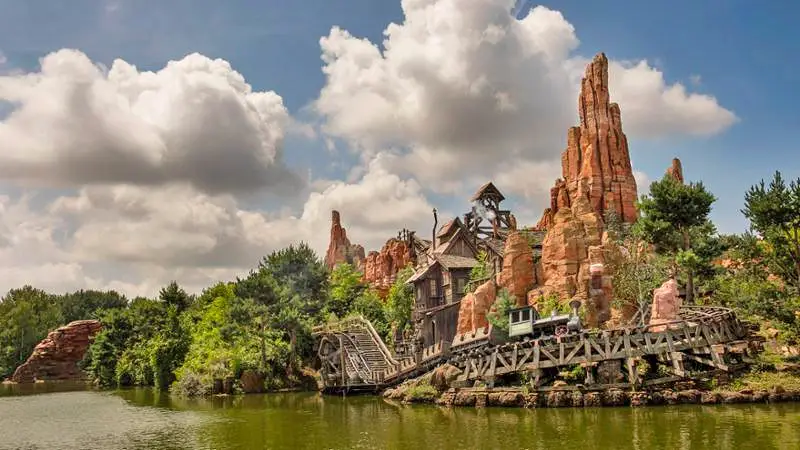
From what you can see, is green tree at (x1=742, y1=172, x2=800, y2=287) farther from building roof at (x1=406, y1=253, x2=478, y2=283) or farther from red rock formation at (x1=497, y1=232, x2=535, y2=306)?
building roof at (x1=406, y1=253, x2=478, y2=283)

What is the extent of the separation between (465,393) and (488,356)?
2684 mm

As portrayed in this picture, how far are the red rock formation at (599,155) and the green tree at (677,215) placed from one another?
3041cm

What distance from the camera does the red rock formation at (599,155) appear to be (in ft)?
258

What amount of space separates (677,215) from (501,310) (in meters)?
13.9

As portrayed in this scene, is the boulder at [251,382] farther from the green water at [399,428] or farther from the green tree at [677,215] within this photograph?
the green tree at [677,215]

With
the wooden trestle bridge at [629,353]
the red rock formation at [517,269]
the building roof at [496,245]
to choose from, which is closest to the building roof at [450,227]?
the building roof at [496,245]

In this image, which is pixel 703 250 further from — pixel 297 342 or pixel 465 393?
pixel 297 342

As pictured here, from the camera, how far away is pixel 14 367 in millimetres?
97625

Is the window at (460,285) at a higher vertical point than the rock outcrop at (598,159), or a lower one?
lower

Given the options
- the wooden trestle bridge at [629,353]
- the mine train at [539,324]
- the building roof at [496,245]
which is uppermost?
the building roof at [496,245]

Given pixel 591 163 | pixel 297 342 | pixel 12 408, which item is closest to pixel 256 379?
pixel 297 342

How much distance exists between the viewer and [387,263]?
116500 mm

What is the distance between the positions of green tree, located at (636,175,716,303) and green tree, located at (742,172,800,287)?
24.5 feet

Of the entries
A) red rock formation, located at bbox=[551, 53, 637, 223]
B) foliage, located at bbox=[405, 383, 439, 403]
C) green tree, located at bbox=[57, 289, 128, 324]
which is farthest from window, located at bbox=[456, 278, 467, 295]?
green tree, located at bbox=[57, 289, 128, 324]
